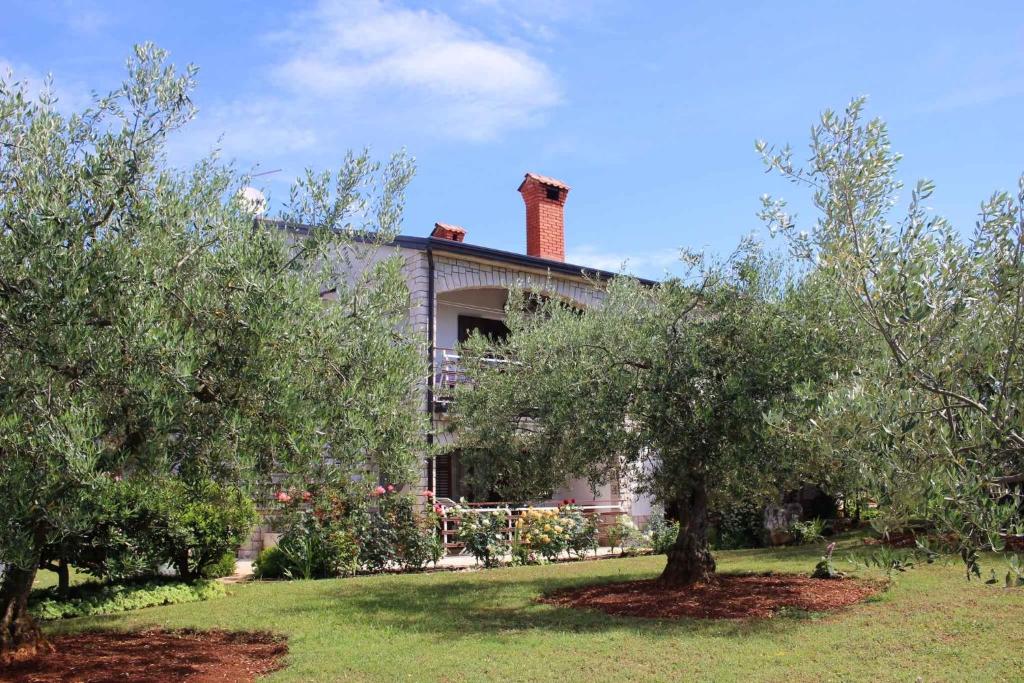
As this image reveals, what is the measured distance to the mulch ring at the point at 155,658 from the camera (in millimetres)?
7609

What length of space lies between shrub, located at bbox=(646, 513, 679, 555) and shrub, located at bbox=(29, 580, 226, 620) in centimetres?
949

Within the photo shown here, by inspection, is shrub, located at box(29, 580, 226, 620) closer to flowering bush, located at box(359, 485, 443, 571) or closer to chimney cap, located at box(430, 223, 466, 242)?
flowering bush, located at box(359, 485, 443, 571)

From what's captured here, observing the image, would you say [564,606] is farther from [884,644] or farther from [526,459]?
[884,644]

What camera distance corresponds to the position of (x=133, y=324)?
213 inches

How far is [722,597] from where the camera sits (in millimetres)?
11367

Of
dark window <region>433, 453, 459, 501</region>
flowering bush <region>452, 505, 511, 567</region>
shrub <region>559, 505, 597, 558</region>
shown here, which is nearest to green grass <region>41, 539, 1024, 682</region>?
flowering bush <region>452, 505, 511, 567</region>

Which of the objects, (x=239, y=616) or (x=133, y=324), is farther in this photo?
(x=239, y=616)

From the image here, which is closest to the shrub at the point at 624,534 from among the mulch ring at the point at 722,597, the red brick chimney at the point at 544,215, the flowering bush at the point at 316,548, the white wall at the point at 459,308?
the mulch ring at the point at 722,597

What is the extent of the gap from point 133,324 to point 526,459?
783cm

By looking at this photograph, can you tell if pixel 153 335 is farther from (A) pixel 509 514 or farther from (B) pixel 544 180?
(B) pixel 544 180

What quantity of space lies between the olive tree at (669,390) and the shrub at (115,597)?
4797mm

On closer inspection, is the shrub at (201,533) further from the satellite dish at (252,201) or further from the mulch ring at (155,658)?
the satellite dish at (252,201)

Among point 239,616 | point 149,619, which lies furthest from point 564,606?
point 149,619

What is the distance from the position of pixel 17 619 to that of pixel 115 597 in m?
3.79
